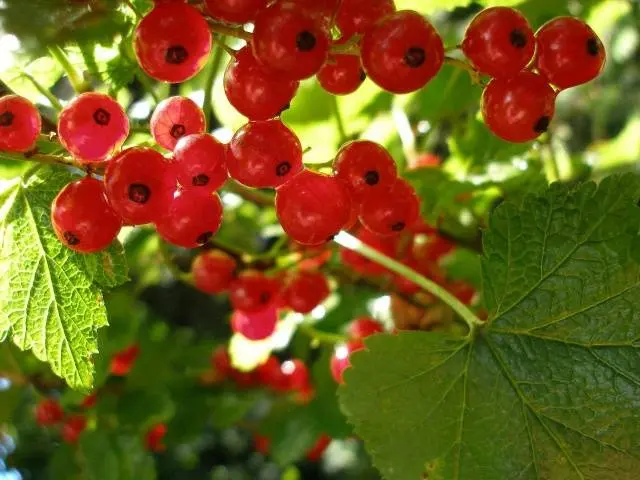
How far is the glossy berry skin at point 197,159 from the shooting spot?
0.75m

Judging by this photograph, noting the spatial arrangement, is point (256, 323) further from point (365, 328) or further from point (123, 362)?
point (123, 362)

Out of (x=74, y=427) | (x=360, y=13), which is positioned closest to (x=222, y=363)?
(x=74, y=427)

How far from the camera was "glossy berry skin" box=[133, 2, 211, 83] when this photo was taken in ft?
2.28

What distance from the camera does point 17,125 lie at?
768 millimetres

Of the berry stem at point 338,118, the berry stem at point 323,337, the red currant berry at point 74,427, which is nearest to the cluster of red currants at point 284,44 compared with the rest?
the berry stem at point 338,118

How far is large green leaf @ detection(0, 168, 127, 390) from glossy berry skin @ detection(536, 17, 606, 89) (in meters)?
0.46

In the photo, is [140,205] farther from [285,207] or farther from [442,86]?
[442,86]

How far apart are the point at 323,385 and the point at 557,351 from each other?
2.60 feet

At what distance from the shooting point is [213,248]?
125 cm

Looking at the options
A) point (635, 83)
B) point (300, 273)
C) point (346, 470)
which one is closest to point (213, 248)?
point (300, 273)

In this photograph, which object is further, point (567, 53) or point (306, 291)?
point (306, 291)

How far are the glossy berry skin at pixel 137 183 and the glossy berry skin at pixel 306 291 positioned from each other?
0.54m

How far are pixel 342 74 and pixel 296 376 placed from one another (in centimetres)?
112

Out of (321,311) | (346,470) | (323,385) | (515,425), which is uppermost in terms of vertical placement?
(515,425)
